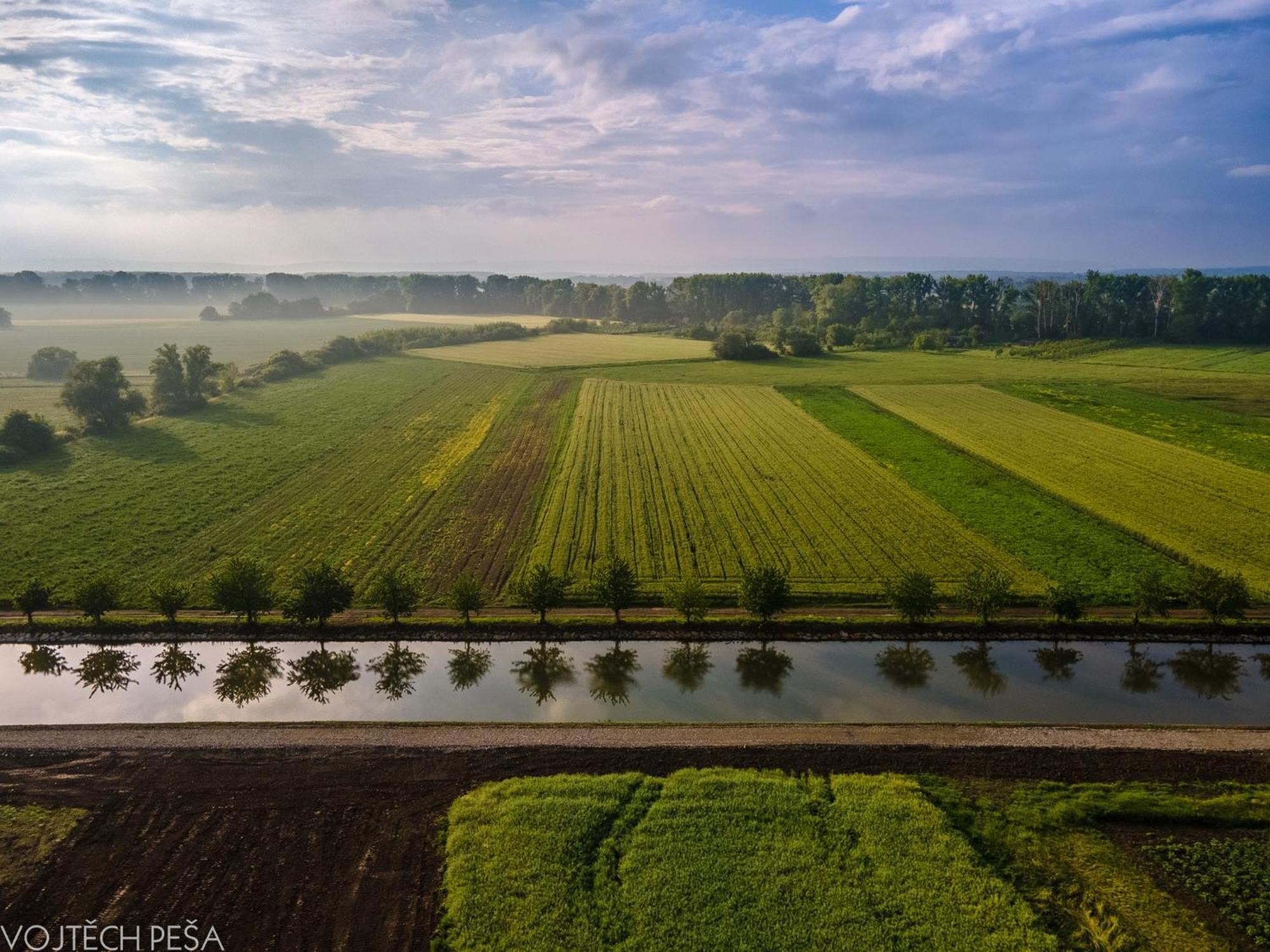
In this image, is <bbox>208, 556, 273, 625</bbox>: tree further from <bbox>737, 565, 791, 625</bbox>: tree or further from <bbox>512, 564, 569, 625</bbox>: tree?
<bbox>737, 565, 791, 625</bbox>: tree

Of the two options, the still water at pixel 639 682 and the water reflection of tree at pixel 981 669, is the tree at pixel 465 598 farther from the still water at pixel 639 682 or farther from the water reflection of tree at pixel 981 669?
the water reflection of tree at pixel 981 669

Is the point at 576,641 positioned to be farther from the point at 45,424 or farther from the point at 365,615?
the point at 45,424

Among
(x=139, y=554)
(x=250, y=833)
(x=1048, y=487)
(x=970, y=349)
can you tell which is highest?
(x=970, y=349)

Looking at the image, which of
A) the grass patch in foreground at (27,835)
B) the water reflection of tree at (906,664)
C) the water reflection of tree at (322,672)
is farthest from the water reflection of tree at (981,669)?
the grass patch in foreground at (27,835)

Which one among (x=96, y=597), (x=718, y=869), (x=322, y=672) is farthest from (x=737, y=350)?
(x=718, y=869)

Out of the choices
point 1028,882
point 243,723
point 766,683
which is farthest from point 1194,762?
point 243,723

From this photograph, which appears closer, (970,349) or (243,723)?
(243,723)

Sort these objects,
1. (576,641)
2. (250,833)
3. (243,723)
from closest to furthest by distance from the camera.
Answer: (250,833), (243,723), (576,641)
